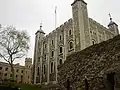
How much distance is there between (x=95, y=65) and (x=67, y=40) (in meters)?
23.2

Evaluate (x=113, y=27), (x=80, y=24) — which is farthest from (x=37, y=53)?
(x=113, y=27)

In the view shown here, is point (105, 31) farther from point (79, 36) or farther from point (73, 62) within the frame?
point (73, 62)

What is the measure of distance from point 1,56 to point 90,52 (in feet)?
81.8

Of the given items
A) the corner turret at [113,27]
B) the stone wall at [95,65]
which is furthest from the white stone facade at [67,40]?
the stone wall at [95,65]

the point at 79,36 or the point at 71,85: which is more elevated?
the point at 79,36

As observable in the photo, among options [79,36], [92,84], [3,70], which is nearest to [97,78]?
[92,84]

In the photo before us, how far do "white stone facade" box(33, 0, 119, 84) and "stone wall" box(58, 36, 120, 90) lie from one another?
17309 mm

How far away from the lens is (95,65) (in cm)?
815

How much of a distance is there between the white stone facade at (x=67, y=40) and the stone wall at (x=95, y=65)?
681 inches

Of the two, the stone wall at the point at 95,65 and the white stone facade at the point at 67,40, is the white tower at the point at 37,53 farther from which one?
the stone wall at the point at 95,65

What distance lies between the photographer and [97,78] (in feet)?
25.5

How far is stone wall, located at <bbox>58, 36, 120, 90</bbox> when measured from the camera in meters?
7.31

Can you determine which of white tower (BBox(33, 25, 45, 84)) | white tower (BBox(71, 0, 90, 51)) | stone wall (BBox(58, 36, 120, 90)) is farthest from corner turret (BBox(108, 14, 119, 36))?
stone wall (BBox(58, 36, 120, 90))

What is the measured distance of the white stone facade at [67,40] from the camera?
28647mm
